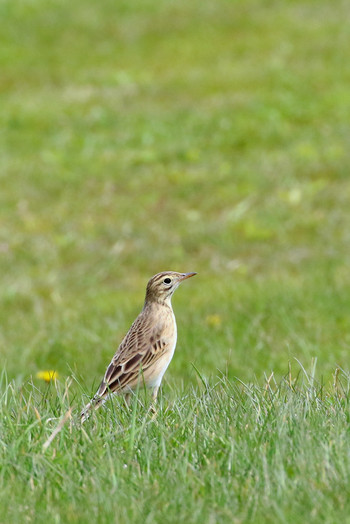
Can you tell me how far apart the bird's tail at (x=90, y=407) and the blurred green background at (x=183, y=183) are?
827 millimetres

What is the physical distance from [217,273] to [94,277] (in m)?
1.57

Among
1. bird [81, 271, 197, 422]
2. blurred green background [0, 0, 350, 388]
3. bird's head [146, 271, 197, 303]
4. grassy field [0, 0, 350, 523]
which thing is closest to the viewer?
grassy field [0, 0, 350, 523]

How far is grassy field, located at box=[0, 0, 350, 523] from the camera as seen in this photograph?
3895mm

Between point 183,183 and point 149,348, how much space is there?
33.2 feet

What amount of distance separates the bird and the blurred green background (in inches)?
20.4

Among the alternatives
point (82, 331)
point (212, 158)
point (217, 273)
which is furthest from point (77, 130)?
point (82, 331)

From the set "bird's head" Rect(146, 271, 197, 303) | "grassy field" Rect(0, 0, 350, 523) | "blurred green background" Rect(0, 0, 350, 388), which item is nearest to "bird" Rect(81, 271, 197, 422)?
"bird's head" Rect(146, 271, 197, 303)

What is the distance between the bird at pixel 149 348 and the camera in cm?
532

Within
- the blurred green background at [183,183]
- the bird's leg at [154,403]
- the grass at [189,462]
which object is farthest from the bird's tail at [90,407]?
the blurred green background at [183,183]

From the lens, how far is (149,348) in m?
5.43

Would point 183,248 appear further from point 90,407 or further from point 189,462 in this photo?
point 189,462

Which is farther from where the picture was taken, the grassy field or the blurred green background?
the blurred green background

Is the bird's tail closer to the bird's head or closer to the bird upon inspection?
the bird

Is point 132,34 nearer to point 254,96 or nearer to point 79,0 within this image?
point 79,0
